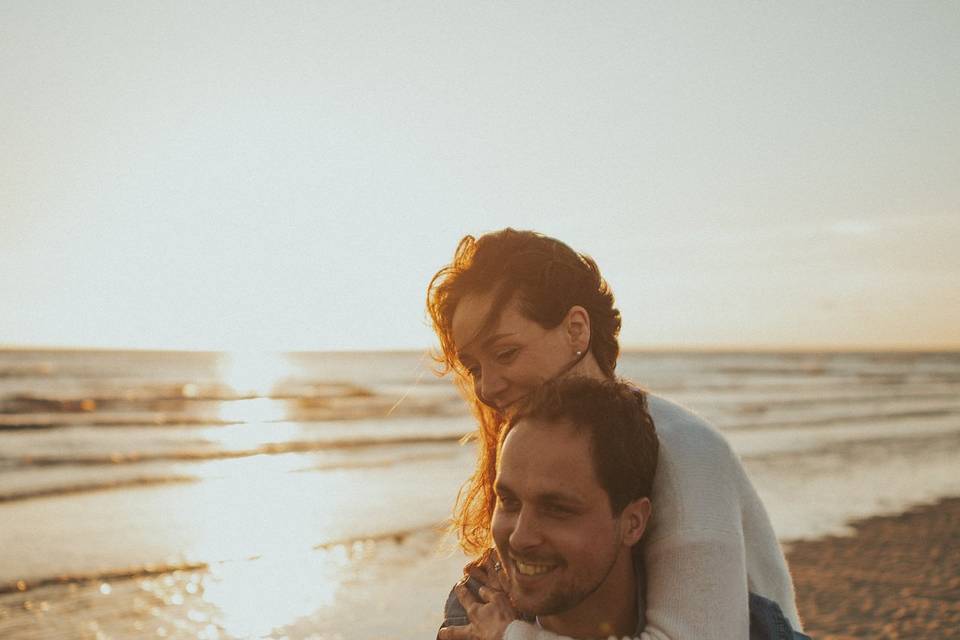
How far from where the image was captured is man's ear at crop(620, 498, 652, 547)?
2479mm

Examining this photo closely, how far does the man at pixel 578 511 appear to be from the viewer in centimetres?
240

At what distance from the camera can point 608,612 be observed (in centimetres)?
256

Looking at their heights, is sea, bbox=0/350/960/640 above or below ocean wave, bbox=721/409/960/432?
above

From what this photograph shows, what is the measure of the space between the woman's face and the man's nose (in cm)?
61

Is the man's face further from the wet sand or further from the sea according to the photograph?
the wet sand

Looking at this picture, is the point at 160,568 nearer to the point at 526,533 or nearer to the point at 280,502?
the point at 280,502

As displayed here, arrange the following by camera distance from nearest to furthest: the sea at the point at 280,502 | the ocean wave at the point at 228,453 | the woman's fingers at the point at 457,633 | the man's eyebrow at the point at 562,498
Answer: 1. the man's eyebrow at the point at 562,498
2. the woman's fingers at the point at 457,633
3. the sea at the point at 280,502
4. the ocean wave at the point at 228,453

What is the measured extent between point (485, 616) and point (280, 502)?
404 inches

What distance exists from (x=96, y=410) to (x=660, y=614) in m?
30.0

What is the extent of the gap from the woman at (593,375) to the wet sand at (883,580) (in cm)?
490

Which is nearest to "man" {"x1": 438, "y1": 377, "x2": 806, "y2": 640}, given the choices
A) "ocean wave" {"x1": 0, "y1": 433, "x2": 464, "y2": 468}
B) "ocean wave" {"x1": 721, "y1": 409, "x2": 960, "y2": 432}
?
"ocean wave" {"x1": 0, "y1": 433, "x2": 464, "y2": 468}

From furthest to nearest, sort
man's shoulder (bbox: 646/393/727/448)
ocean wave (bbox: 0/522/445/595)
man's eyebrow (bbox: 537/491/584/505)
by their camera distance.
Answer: ocean wave (bbox: 0/522/445/595), man's shoulder (bbox: 646/393/727/448), man's eyebrow (bbox: 537/491/584/505)

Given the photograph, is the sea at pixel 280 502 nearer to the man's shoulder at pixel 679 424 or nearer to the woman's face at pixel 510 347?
the woman's face at pixel 510 347

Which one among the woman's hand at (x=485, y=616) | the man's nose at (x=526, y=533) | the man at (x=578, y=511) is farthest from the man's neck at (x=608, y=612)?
the man's nose at (x=526, y=533)
